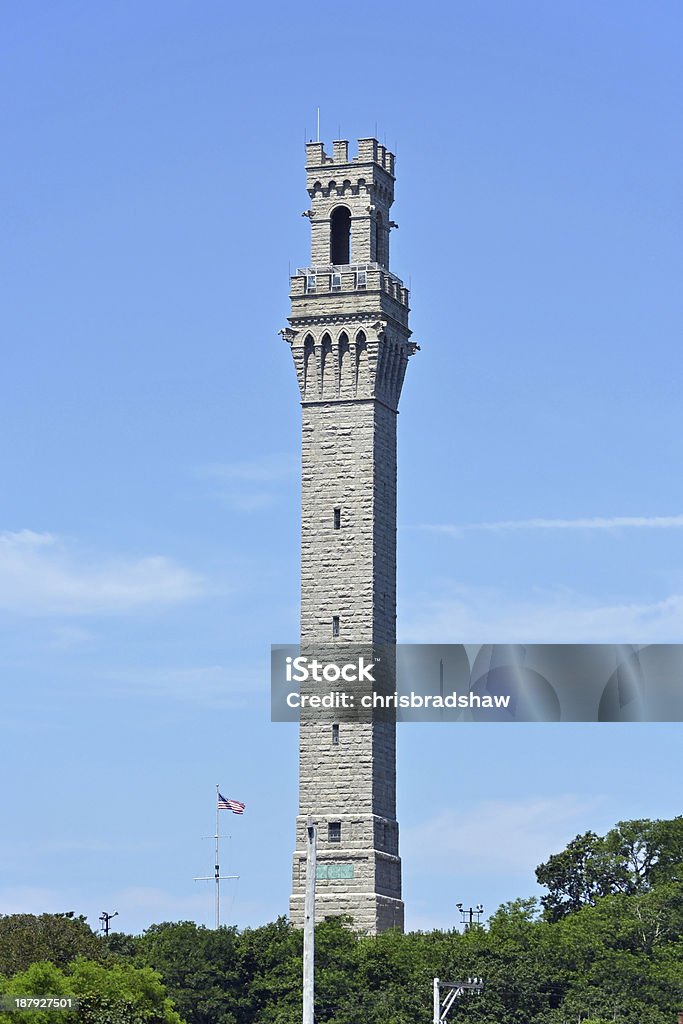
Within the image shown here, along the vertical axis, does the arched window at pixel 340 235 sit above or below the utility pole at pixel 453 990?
above

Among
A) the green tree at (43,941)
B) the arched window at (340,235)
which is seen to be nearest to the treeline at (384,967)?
the green tree at (43,941)

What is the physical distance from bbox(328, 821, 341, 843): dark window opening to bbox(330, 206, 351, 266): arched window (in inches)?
1119

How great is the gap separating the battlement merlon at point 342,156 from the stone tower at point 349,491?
0.07 m

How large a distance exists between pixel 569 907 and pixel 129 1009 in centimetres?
4378

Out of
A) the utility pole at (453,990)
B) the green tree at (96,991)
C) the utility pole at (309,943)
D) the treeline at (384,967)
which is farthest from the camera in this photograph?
the treeline at (384,967)

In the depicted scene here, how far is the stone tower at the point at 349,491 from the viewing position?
11306 centimetres

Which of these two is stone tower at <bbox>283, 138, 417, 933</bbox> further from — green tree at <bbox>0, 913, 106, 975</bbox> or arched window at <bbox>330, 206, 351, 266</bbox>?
green tree at <bbox>0, 913, 106, 975</bbox>

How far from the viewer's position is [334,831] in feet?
371

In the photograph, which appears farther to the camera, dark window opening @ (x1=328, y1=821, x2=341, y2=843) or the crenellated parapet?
the crenellated parapet

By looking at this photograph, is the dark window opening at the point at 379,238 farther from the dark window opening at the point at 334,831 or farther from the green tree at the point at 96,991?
the green tree at the point at 96,991

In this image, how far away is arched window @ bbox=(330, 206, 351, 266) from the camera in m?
121

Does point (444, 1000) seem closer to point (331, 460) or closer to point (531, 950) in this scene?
point (531, 950)

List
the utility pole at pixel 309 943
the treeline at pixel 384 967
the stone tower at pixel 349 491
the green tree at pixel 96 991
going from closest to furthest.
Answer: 1. the utility pole at pixel 309 943
2. the green tree at pixel 96 991
3. the treeline at pixel 384 967
4. the stone tower at pixel 349 491

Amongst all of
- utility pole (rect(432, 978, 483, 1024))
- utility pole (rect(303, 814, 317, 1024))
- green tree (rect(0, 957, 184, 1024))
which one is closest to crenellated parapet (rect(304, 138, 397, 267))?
utility pole (rect(432, 978, 483, 1024))
